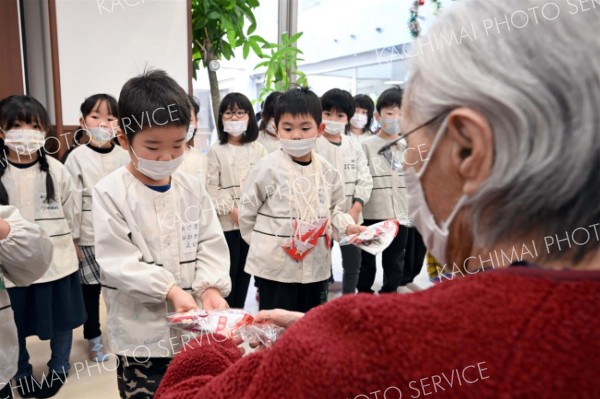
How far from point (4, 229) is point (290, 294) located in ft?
4.20

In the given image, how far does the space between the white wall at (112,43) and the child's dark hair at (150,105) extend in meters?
1.96

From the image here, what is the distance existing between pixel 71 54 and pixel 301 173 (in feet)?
6.96

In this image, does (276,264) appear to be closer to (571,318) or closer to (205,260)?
(205,260)

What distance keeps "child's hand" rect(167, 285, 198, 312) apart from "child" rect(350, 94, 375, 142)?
2920 mm

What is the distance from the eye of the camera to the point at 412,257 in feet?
12.2

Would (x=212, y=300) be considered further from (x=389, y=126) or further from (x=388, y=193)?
(x=389, y=126)

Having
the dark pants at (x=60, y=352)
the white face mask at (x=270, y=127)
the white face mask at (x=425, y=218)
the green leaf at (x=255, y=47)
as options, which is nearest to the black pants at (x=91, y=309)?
the dark pants at (x=60, y=352)

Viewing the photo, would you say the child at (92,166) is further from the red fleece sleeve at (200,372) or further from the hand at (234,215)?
the red fleece sleeve at (200,372)

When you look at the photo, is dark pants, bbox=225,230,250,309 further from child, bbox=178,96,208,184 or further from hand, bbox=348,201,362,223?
hand, bbox=348,201,362,223

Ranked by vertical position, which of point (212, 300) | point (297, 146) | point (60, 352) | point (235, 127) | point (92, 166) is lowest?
point (60, 352)

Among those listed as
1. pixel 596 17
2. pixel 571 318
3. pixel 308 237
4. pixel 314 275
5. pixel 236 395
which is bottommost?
pixel 314 275

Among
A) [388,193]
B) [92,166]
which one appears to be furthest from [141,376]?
[388,193]

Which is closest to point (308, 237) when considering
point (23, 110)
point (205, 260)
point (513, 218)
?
point (205, 260)

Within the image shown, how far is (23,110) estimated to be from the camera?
2.13 meters
